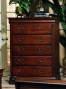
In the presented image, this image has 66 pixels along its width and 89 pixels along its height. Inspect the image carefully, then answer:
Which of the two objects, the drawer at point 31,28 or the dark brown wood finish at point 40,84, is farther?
the drawer at point 31,28

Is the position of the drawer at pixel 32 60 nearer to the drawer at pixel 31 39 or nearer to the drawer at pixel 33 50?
the drawer at pixel 33 50

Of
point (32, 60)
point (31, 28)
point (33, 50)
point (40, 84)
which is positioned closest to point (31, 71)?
point (32, 60)

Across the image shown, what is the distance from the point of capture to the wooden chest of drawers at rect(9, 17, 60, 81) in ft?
14.8

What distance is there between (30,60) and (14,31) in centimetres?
55

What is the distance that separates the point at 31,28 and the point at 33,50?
1.19 feet

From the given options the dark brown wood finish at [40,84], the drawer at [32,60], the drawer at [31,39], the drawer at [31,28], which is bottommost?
the drawer at [32,60]

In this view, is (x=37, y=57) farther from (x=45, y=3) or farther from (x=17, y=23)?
(x=45, y=3)

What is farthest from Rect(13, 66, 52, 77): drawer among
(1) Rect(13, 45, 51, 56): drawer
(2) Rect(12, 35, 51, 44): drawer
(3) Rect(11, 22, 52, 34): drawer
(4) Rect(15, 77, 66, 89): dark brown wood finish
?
(4) Rect(15, 77, 66, 89): dark brown wood finish

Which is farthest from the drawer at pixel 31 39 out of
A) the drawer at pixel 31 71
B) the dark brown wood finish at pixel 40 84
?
the dark brown wood finish at pixel 40 84

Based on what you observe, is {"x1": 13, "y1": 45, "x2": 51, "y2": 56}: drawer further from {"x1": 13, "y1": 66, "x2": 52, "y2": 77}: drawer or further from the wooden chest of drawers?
{"x1": 13, "y1": 66, "x2": 52, "y2": 77}: drawer

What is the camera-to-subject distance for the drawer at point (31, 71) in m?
4.54

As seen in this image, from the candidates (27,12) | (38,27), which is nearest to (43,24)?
(38,27)

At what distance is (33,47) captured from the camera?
4.54 m

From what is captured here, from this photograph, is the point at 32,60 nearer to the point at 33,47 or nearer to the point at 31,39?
the point at 33,47
